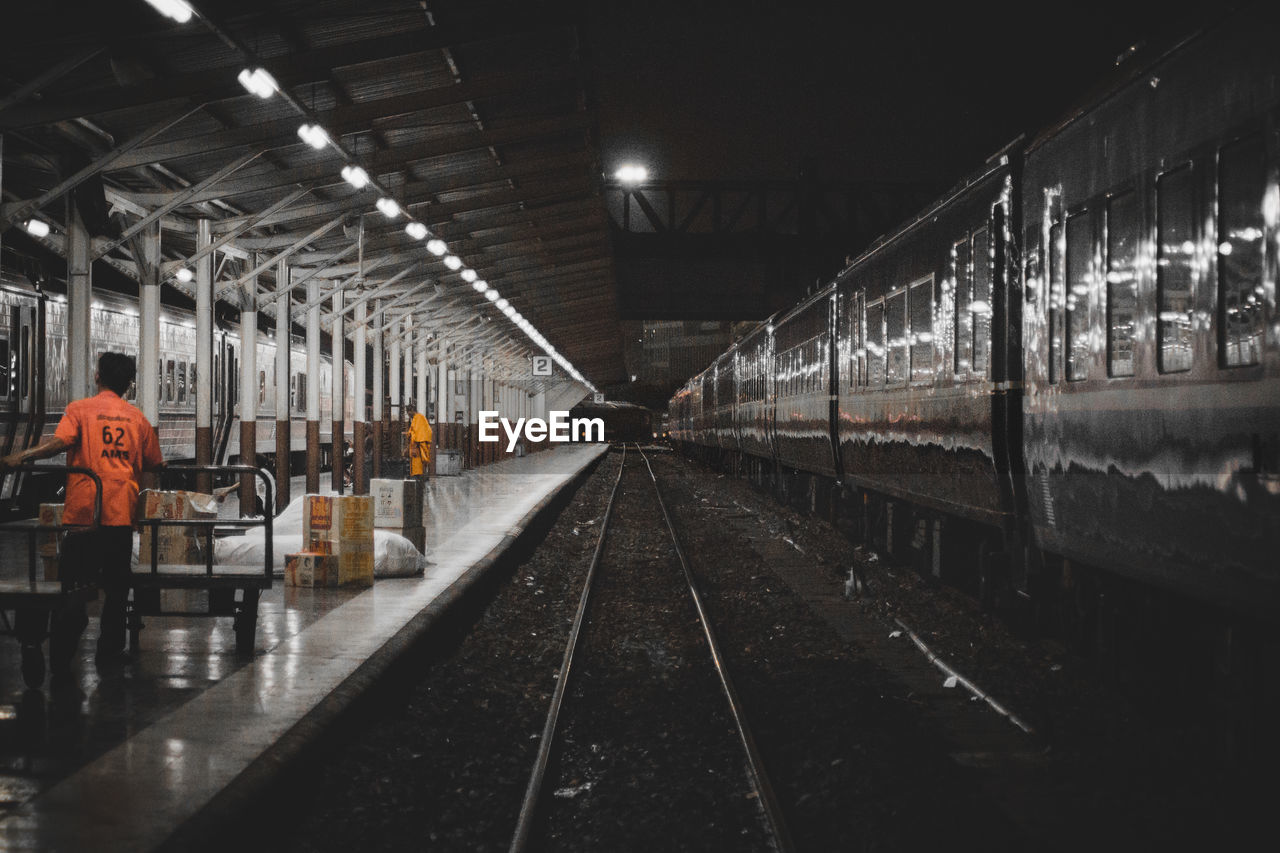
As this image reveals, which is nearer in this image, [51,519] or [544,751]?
[544,751]

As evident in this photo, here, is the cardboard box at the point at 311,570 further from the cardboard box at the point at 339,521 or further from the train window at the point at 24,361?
the train window at the point at 24,361

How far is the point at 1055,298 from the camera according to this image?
741cm

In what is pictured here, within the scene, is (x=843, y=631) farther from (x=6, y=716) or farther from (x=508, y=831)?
(x=6, y=716)

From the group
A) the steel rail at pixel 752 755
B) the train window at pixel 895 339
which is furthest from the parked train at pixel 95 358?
the train window at pixel 895 339

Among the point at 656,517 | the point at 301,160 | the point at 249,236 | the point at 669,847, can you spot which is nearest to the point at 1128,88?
the point at 669,847

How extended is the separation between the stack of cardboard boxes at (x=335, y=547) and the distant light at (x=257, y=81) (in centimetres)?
335

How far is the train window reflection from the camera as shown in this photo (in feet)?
46.8

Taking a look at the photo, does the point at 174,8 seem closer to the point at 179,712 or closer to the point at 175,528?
the point at 175,528

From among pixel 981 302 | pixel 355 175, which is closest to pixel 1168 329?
pixel 981 302

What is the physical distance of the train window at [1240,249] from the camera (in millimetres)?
4910

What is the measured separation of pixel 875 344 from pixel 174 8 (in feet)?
23.5

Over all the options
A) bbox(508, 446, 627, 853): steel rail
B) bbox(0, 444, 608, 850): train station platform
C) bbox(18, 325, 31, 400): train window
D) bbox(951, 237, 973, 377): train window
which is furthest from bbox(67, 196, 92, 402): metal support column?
bbox(951, 237, 973, 377): train window

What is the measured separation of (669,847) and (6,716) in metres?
3.12

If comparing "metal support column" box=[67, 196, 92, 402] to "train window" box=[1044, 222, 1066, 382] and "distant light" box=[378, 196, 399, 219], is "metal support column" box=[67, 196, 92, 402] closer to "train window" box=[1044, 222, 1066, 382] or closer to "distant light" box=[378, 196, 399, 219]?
"distant light" box=[378, 196, 399, 219]
